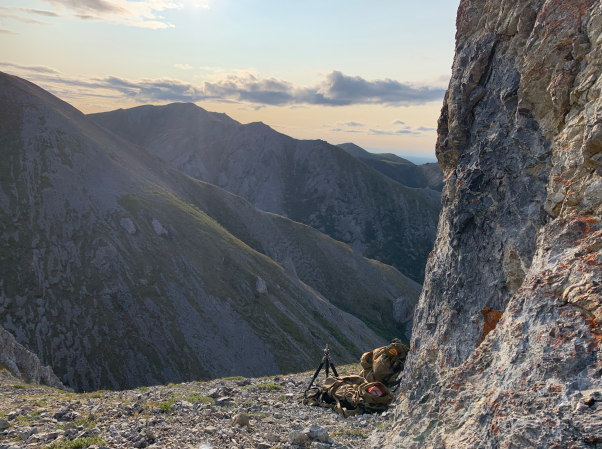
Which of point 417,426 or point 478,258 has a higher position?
point 478,258

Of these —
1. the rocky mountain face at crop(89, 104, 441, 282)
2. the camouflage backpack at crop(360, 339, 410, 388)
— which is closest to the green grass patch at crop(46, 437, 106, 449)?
the camouflage backpack at crop(360, 339, 410, 388)

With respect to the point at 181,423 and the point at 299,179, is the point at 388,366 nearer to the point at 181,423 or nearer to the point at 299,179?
the point at 181,423

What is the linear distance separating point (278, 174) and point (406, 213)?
47.7 meters

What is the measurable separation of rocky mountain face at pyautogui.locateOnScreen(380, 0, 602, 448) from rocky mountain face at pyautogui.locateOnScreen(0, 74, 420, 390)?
3141cm

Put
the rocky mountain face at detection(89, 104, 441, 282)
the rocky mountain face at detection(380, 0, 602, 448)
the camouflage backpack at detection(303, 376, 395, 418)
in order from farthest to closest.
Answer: the rocky mountain face at detection(89, 104, 441, 282)
the camouflage backpack at detection(303, 376, 395, 418)
the rocky mountain face at detection(380, 0, 602, 448)

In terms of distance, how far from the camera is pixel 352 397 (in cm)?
1288

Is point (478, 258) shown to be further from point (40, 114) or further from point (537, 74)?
point (40, 114)

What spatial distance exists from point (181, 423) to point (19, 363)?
15111 mm

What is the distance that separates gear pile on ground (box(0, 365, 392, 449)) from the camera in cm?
896

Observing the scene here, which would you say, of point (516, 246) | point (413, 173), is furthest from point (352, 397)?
point (413, 173)

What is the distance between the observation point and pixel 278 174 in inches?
5271

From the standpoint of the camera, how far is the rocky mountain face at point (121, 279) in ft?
110

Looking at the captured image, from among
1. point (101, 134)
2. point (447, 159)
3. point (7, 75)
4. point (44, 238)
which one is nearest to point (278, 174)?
point (101, 134)

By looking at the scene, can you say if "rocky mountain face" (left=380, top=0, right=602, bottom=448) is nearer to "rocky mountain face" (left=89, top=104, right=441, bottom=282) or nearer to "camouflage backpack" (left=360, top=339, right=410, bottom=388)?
"camouflage backpack" (left=360, top=339, right=410, bottom=388)
